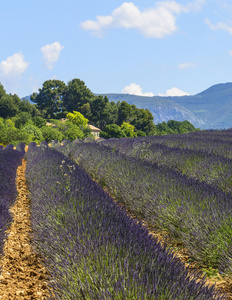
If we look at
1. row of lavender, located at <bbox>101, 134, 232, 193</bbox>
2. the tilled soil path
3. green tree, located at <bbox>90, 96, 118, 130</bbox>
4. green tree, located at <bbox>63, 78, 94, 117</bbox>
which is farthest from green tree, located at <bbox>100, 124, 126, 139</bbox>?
the tilled soil path

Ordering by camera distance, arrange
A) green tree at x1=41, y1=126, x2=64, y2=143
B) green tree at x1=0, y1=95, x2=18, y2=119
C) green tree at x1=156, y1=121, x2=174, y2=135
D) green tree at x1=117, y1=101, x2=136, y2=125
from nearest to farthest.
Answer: green tree at x1=41, y1=126, x2=64, y2=143 → green tree at x1=0, y1=95, x2=18, y2=119 → green tree at x1=117, y1=101, x2=136, y2=125 → green tree at x1=156, y1=121, x2=174, y2=135

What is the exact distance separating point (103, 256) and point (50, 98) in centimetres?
6507

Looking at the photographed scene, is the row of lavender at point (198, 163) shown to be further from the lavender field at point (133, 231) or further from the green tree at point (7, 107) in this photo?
the green tree at point (7, 107)

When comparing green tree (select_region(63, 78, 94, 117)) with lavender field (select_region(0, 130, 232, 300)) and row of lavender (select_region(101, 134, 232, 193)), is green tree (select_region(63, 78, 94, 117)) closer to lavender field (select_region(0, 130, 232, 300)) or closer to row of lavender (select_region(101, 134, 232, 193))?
row of lavender (select_region(101, 134, 232, 193))

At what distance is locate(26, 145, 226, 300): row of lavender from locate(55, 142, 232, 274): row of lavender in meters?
0.77

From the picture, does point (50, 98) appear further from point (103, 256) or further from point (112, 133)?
point (103, 256)

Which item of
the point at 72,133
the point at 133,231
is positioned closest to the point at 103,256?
the point at 133,231

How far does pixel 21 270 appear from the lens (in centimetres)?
320

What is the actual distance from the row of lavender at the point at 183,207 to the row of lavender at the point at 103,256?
0.77 meters

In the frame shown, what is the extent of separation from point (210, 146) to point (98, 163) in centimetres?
319

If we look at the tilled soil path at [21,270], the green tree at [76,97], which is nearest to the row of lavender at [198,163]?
the tilled soil path at [21,270]

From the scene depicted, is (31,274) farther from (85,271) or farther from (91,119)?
(91,119)

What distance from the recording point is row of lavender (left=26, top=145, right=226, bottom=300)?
5.92 ft

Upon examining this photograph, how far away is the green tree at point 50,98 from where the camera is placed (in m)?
63.6
